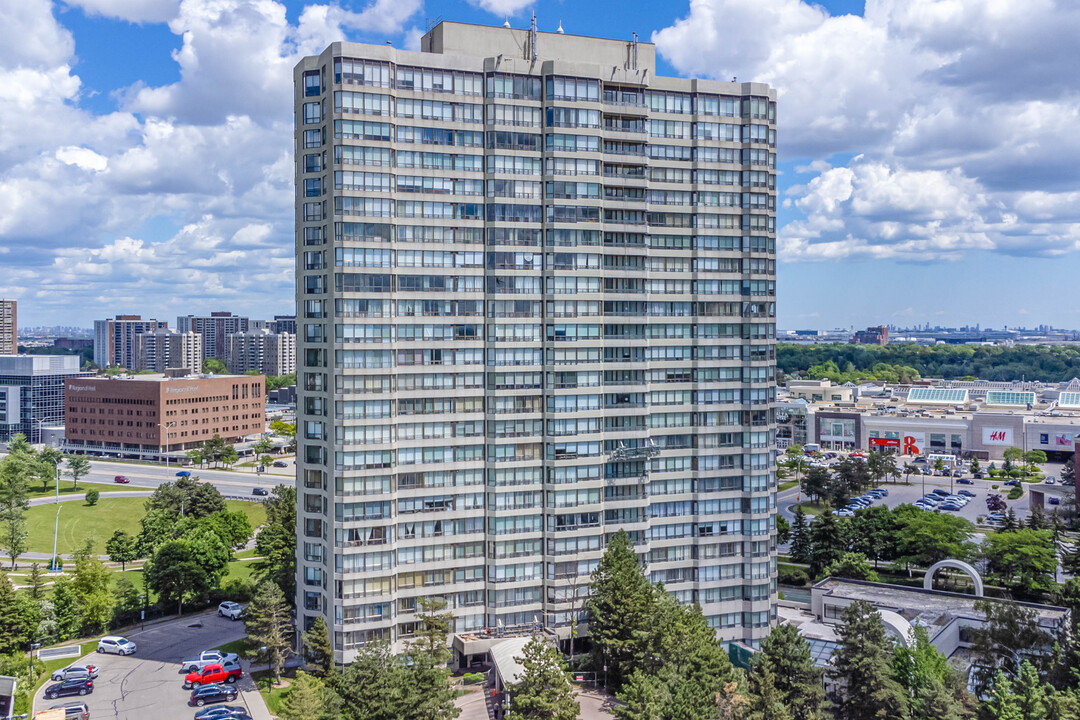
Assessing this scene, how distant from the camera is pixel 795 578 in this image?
112062 mm

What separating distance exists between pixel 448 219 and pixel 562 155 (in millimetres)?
12979

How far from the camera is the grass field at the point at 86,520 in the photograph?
442 ft

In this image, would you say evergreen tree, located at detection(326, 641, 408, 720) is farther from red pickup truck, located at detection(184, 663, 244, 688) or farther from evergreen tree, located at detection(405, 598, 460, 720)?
red pickup truck, located at detection(184, 663, 244, 688)

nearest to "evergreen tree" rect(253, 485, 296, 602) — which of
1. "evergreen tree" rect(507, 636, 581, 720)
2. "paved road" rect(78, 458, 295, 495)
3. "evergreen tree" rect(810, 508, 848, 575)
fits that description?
"evergreen tree" rect(507, 636, 581, 720)

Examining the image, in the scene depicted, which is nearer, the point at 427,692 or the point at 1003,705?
the point at 1003,705

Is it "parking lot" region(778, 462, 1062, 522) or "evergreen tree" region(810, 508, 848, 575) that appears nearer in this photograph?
"evergreen tree" region(810, 508, 848, 575)

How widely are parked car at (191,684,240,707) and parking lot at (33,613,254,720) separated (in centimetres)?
76

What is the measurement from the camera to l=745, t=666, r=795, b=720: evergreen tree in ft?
190

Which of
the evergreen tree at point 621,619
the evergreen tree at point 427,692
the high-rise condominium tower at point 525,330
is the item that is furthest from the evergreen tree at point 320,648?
the evergreen tree at point 621,619

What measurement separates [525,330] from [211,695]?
43.1 m

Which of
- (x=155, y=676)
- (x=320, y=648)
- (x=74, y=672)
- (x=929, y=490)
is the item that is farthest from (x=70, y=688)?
(x=929, y=490)

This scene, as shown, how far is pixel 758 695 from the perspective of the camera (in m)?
61.2

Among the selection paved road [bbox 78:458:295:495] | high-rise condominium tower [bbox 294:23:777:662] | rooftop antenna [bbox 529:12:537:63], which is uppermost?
rooftop antenna [bbox 529:12:537:63]

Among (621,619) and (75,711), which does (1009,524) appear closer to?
(621,619)
